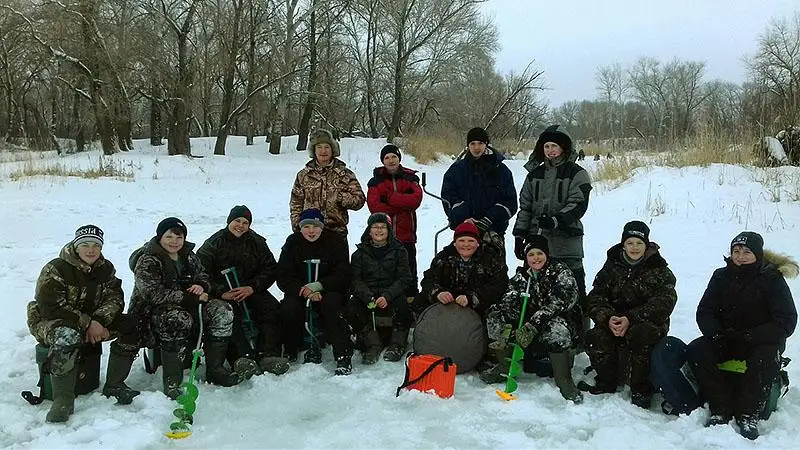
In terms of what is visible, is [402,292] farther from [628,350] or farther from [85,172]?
[85,172]

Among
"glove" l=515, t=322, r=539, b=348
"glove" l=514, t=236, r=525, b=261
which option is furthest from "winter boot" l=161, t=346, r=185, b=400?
"glove" l=514, t=236, r=525, b=261

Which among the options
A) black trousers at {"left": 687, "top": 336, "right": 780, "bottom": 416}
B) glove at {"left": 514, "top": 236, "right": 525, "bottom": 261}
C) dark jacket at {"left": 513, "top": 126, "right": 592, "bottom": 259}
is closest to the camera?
black trousers at {"left": 687, "top": 336, "right": 780, "bottom": 416}

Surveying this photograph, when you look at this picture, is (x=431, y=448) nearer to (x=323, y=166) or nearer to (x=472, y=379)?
(x=472, y=379)

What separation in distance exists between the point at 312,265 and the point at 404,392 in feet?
4.20

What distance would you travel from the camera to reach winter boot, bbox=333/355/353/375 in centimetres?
404

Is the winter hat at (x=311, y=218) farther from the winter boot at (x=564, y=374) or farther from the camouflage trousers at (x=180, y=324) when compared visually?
the winter boot at (x=564, y=374)

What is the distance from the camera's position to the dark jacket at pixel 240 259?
4.28m

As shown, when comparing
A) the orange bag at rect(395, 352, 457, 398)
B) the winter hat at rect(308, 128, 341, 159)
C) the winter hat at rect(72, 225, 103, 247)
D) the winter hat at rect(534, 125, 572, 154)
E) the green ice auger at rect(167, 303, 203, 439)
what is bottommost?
the green ice auger at rect(167, 303, 203, 439)

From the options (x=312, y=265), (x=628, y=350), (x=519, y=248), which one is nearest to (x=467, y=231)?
(x=519, y=248)

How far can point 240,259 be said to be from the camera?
4344 millimetres

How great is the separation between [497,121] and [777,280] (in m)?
25.8

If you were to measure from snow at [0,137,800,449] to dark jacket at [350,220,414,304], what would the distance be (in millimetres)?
600

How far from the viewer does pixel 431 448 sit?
301 centimetres

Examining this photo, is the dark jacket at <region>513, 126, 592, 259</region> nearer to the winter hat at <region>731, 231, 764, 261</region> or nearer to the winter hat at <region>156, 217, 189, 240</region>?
the winter hat at <region>731, 231, 764, 261</region>
